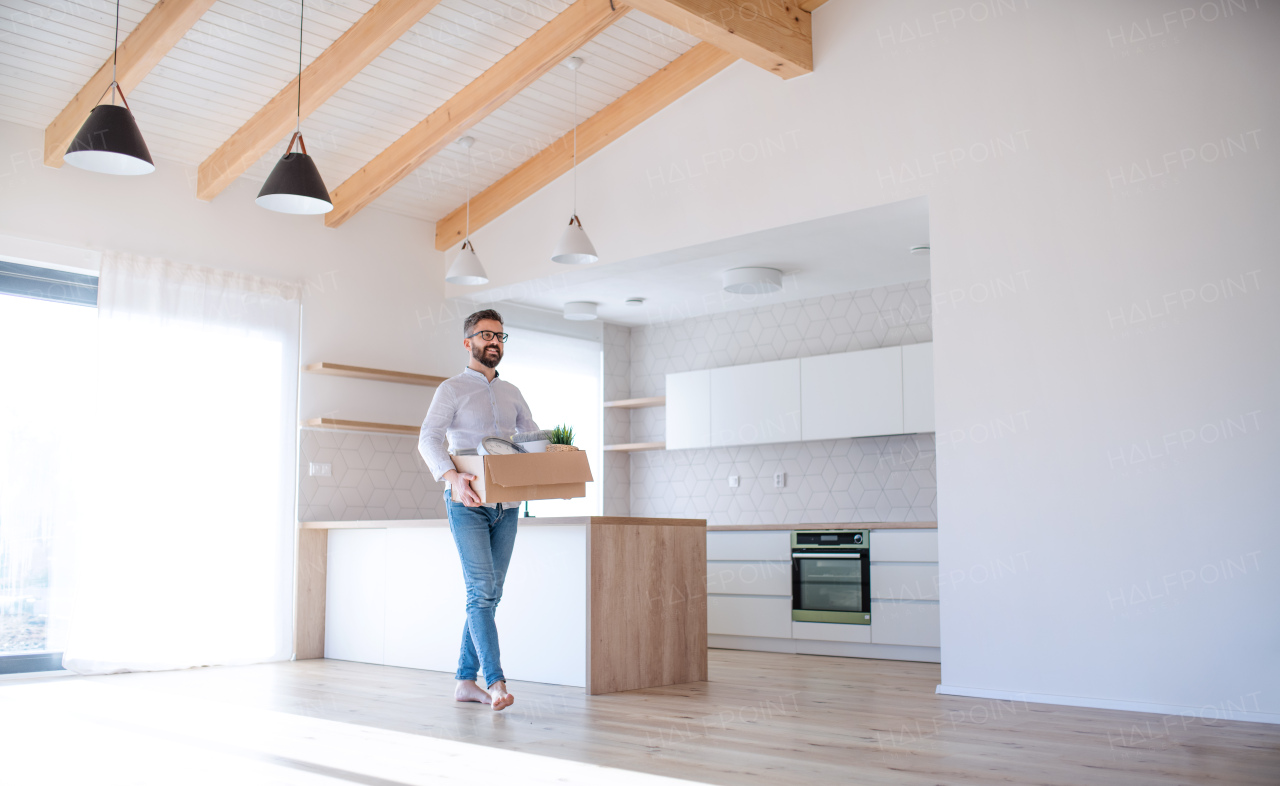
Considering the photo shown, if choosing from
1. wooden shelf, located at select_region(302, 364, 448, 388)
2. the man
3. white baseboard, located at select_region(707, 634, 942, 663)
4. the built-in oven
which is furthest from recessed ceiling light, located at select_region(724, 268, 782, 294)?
the man

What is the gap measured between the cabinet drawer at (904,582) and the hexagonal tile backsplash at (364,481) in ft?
8.67

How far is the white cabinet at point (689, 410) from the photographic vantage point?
6.84m

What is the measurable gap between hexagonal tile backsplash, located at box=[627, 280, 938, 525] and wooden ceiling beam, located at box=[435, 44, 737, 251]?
1.77 meters

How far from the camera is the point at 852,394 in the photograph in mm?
6094

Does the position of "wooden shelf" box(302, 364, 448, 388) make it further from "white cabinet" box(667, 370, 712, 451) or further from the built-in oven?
the built-in oven

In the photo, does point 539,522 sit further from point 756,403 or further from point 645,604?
point 756,403

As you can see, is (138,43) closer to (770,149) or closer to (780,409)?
(770,149)

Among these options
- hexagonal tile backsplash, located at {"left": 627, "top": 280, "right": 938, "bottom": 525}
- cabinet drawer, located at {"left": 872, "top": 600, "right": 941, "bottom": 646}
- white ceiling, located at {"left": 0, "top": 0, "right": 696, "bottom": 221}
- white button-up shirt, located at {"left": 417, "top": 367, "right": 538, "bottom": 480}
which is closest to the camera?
white button-up shirt, located at {"left": 417, "top": 367, "right": 538, "bottom": 480}

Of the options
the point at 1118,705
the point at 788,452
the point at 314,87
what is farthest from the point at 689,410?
the point at 1118,705

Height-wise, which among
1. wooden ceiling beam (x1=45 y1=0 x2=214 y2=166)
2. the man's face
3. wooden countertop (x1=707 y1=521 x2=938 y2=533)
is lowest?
wooden countertop (x1=707 y1=521 x2=938 y2=533)

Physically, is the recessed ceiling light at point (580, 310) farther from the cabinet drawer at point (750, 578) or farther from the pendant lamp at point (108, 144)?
the pendant lamp at point (108, 144)

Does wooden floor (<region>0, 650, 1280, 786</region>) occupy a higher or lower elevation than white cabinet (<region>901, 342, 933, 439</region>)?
lower

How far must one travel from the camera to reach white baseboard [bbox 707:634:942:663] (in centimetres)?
537

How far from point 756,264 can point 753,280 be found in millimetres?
93
